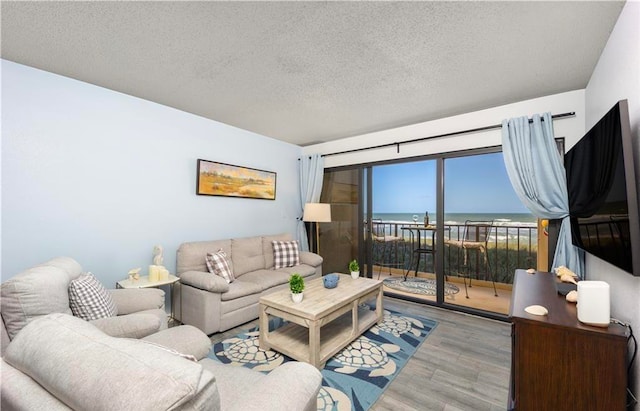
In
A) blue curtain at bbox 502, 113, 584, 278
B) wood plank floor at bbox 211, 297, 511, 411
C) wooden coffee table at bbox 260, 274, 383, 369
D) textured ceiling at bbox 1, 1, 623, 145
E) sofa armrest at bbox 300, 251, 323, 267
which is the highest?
textured ceiling at bbox 1, 1, 623, 145

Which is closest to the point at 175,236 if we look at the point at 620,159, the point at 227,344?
the point at 227,344

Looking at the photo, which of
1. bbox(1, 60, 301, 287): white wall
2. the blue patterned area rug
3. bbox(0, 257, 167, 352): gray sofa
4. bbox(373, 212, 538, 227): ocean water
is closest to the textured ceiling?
bbox(1, 60, 301, 287): white wall

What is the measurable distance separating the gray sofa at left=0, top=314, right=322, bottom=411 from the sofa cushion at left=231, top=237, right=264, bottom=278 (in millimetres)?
2658

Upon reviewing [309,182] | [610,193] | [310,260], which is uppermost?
[309,182]

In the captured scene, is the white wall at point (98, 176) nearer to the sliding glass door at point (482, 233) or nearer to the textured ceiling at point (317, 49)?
the textured ceiling at point (317, 49)

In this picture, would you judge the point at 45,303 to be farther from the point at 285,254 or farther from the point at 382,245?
the point at 382,245

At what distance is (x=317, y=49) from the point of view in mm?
2025

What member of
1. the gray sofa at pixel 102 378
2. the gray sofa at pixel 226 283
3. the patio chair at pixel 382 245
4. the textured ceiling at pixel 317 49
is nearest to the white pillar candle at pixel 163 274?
the gray sofa at pixel 226 283

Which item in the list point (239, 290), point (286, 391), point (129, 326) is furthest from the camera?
point (239, 290)

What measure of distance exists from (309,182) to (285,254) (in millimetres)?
1424

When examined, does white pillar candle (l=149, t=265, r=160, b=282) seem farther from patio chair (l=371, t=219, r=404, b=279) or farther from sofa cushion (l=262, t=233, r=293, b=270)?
patio chair (l=371, t=219, r=404, b=279)

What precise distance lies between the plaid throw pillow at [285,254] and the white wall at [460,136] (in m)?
1.64

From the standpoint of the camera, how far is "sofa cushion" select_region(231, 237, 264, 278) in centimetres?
352

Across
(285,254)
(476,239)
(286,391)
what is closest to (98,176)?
(285,254)
